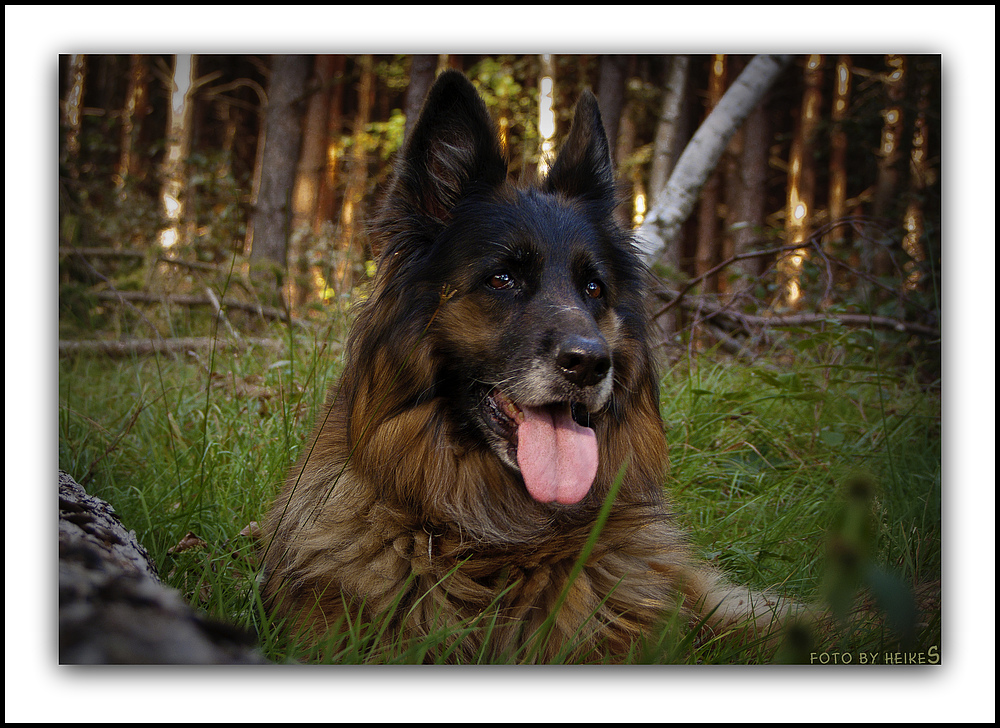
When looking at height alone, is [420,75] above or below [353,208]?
above

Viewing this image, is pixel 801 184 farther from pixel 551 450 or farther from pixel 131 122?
pixel 131 122

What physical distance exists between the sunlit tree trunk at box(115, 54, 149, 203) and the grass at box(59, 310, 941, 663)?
1.23m

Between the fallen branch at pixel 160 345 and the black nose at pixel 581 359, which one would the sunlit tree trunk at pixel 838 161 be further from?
the fallen branch at pixel 160 345

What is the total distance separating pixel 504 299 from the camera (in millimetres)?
2316

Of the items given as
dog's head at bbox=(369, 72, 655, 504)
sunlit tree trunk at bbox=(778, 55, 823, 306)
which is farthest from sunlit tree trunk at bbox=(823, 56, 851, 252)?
dog's head at bbox=(369, 72, 655, 504)

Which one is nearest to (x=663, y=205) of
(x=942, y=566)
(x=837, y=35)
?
(x=837, y=35)

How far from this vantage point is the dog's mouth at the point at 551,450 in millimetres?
2168

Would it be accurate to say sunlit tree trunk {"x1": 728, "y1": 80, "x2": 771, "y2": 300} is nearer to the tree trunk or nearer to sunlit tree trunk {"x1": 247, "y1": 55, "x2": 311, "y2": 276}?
the tree trunk

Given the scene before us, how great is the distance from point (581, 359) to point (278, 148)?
169 inches

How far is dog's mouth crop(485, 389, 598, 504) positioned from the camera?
2168mm

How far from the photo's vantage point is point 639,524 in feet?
7.62

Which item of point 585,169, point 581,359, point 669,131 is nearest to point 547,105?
point 585,169

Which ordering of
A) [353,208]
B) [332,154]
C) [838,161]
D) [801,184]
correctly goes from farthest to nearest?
[332,154] < [801,184] < [838,161] < [353,208]

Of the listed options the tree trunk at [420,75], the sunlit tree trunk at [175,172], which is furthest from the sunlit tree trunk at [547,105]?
the sunlit tree trunk at [175,172]
